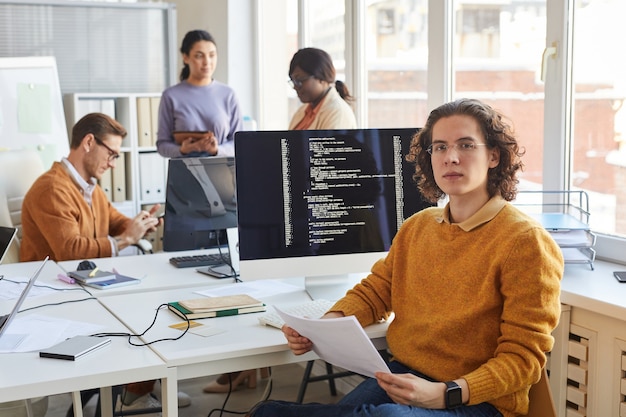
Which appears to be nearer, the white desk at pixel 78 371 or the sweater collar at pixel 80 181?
the white desk at pixel 78 371

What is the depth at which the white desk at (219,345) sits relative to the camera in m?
1.88

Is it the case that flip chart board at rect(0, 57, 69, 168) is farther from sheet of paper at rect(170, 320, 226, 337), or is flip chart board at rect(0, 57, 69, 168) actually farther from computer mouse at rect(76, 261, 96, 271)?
sheet of paper at rect(170, 320, 226, 337)

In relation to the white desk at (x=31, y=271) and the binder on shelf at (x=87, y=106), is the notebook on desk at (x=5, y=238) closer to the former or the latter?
the white desk at (x=31, y=271)

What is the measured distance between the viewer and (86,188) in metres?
3.30

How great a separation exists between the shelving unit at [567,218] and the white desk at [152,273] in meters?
1.05

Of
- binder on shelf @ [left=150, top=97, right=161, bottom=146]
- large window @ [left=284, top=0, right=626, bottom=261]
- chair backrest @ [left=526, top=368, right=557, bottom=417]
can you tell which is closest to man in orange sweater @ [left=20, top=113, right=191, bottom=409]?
large window @ [left=284, top=0, right=626, bottom=261]

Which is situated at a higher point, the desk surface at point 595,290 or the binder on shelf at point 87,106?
the binder on shelf at point 87,106

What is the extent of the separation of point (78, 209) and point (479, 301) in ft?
6.38

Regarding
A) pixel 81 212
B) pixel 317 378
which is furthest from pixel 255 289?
pixel 81 212

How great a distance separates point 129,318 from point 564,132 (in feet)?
5.15

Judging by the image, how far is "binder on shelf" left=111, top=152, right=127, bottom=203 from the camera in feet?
16.6

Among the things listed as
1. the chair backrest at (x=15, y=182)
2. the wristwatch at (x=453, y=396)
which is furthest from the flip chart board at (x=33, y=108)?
the wristwatch at (x=453, y=396)

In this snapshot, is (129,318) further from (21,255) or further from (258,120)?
(258,120)

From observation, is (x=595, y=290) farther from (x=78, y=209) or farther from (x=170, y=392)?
(x=78, y=209)
